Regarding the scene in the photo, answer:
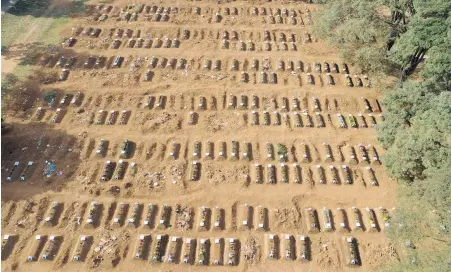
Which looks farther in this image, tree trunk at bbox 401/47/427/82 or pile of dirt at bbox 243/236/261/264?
tree trunk at bbox 401/47/427/82

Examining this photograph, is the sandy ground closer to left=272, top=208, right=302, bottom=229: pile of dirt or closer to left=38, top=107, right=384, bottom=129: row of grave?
left=272, top=208, right=302, bottom=229: pile of dirt

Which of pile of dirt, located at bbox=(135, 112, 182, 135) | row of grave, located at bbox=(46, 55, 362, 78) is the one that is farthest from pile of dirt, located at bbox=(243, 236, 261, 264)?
row of grave, located at bbox=(46, 55, 362, 78)

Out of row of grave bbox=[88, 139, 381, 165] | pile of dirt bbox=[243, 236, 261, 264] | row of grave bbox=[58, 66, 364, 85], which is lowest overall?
pile of dirt bbox=[243, 236, 261, 264]

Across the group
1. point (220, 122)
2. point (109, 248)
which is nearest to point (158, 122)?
point (220, 122)

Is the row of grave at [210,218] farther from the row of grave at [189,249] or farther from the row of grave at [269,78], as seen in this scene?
the row of grave at [269,78]

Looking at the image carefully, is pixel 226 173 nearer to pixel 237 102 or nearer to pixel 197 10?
pixel 237 102

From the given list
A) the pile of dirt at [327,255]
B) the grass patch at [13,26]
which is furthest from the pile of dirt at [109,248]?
the grass patch at [13,26]

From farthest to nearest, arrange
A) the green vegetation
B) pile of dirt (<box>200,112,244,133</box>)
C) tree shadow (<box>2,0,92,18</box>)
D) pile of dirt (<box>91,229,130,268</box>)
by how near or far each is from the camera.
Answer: tree shadow (<box>2,0,92,18</box>), pile of dirt (<box>200,112,244,133</box>), pile of dirt (<box>91,229,130,268</box>), the green vegetation
